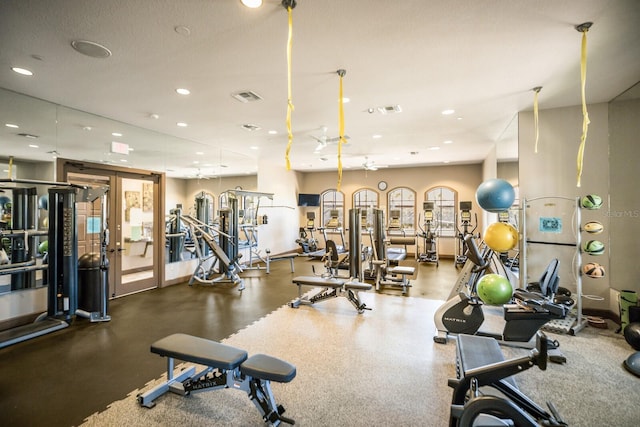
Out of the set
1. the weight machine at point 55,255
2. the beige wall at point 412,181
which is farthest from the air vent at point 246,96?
the beige wall at point 412,181

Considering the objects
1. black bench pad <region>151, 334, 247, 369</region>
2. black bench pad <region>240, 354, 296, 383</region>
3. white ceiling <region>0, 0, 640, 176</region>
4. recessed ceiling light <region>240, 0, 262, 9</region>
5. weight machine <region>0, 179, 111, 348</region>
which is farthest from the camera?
weight machine <region>0, 179, 111, 348</region>

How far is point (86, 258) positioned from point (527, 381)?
5281 mm

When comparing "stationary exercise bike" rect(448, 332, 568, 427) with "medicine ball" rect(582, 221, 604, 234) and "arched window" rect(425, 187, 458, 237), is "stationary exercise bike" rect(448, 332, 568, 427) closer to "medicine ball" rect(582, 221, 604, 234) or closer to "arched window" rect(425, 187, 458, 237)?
"medicine ball" rect(582, 221, 604, 234)

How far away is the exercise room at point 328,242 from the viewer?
2.21m

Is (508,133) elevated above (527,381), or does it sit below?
above

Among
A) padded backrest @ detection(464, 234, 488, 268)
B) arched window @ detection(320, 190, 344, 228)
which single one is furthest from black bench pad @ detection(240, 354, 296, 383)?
arched window @ detection(320, 190, 344, 228)

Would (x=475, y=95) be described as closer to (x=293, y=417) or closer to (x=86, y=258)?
(x=293, y=417)

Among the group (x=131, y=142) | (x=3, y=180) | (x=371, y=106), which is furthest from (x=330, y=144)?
(x=3, y=180)

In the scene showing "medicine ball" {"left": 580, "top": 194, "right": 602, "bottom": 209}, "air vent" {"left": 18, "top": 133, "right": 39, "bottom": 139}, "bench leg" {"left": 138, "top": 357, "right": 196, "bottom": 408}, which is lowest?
"bench leg" {"left": 138, "top": 357, "right": 196, "bottom": 408}

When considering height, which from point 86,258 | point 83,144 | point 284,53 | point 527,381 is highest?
point 284,53

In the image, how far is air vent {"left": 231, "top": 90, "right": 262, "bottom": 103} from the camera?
392cm

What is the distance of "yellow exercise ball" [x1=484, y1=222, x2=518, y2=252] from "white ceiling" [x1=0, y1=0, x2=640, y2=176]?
69.6 inches

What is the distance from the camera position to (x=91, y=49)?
2783mm

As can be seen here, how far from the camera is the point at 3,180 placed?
3.30m
